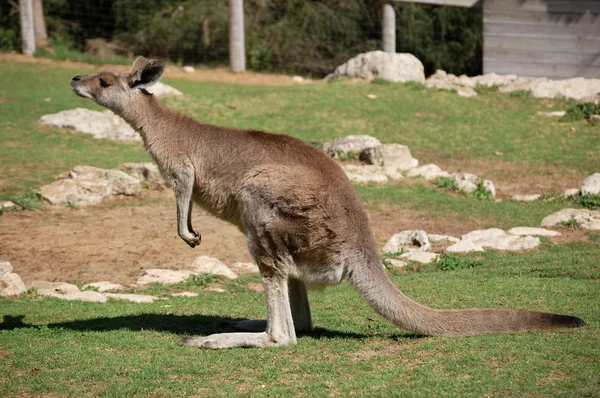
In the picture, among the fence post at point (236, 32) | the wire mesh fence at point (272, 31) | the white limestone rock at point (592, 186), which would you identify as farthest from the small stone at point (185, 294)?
the wire mesh fence at point (272, 31)

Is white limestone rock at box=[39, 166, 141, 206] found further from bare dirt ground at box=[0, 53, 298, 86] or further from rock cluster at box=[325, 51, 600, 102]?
rock cluster at box=[325, 51, 600, 102]

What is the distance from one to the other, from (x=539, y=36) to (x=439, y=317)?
1507cm

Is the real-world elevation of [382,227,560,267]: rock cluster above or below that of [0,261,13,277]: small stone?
below

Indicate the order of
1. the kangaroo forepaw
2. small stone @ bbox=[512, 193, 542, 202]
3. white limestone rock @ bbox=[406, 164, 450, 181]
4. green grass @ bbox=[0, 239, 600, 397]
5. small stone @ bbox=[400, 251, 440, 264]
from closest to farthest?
green grass @ bbox=[0, 239, 600, 397] < the kangaroo forepaw < small stone @ bbox=[400, 251, 440, 264] < small stone @ bbox=[512, 193, 542, 202] < white limestone rock @ bbox=[406, 164, 450, 181]

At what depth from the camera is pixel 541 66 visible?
18.9 m

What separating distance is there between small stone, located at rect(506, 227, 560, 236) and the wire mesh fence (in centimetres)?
1233

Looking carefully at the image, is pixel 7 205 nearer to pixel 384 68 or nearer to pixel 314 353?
pixel 314 353

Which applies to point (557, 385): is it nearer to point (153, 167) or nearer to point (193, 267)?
point (193, 267)

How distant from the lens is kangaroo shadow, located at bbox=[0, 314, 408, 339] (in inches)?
243

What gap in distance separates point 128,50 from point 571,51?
11.7 meters

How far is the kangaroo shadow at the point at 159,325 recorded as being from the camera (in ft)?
20.3

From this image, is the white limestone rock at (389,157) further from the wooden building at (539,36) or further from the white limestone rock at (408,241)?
the wooden building at (539,36)

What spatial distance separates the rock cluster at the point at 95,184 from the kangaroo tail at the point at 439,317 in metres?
5.89

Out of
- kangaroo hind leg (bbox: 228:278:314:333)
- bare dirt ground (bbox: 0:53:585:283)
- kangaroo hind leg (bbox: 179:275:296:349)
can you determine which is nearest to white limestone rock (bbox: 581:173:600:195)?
bare dirt ground (bbox: 0:53:585:283)
